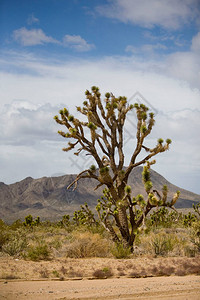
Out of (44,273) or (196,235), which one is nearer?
(44,273)

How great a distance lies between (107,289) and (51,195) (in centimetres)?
11799

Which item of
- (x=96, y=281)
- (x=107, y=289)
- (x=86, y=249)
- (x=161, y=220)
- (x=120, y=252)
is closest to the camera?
(x=107, y=289)

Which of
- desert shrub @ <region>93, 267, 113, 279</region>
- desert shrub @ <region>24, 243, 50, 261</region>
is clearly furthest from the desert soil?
desert shrub @ <region>24, 243, 50, 261</region>

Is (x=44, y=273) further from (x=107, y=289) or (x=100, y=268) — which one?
(x=107, y=289)

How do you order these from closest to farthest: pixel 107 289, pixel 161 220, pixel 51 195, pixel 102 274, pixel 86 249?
pixel 107 289
pixel 102 274
pixel 86 249
pixel 161 220
pixel 51 195

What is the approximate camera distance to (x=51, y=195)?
123 metres

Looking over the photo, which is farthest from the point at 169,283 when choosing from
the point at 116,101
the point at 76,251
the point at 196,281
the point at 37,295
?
the point at 116,101

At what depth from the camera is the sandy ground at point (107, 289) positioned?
6598mm

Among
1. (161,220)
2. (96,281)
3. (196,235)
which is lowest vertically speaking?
(161,220)

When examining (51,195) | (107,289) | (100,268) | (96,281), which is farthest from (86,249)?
(51,195)

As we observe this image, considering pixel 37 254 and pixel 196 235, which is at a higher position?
pixel 196 235

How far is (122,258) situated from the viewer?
1166 centimetres

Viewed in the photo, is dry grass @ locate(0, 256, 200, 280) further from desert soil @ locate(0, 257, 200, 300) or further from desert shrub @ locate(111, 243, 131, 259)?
desert shrub @ locate(111, 243, 131, 259)

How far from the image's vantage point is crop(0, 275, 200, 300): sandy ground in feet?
21.6
